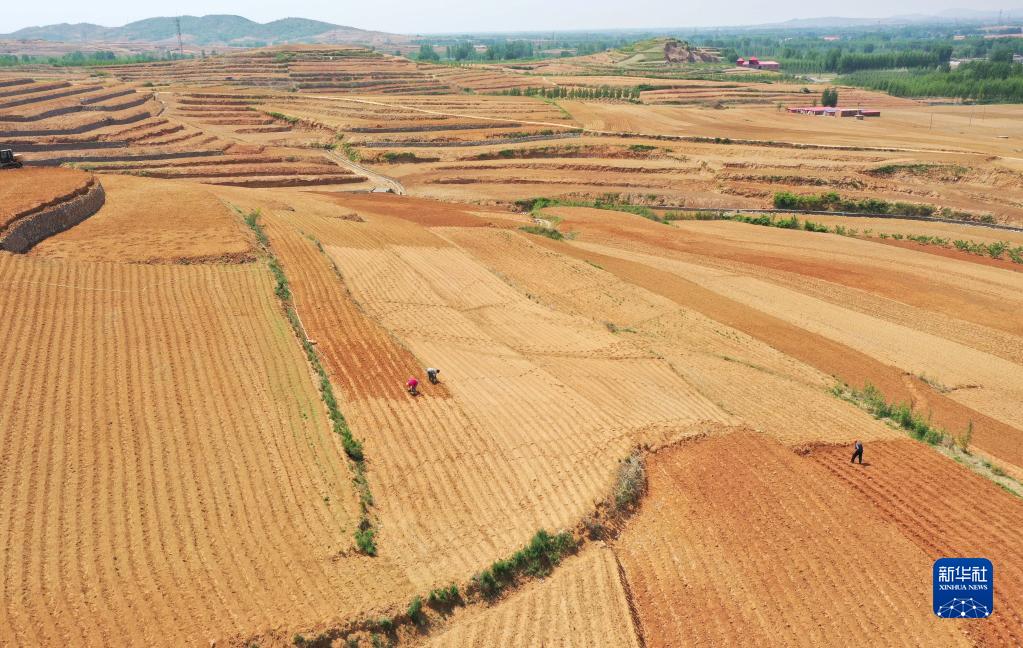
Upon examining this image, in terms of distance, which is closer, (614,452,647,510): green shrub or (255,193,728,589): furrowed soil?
(255,193,728,589): furrowed soil

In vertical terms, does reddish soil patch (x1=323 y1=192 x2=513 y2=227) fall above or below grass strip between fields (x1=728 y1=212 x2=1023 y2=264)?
above

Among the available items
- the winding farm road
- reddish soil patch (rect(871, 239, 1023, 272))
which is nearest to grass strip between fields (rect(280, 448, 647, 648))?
reddish soil patch (rect(871, 239, 1023, 272))

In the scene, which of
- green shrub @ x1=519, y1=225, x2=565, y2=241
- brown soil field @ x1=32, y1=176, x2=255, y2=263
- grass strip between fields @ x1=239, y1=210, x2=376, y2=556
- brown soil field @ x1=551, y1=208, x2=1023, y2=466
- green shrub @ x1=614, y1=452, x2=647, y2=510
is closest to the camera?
grass strip between fields @ x1=239, y1=210, x2=376, y2=556

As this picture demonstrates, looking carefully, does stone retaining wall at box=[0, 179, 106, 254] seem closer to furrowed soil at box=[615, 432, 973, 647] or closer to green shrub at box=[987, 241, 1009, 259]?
furrowed soil at box=[615, 432, 973, 647]

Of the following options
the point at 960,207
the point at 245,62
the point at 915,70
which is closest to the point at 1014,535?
the point at 960,207

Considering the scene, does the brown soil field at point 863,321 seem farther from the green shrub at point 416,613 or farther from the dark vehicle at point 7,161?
the dark vehicle at point 7,161

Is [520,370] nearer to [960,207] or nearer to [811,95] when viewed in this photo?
[960,207]

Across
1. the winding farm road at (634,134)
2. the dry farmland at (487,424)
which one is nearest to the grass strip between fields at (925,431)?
the dry farmland at (487,424)
